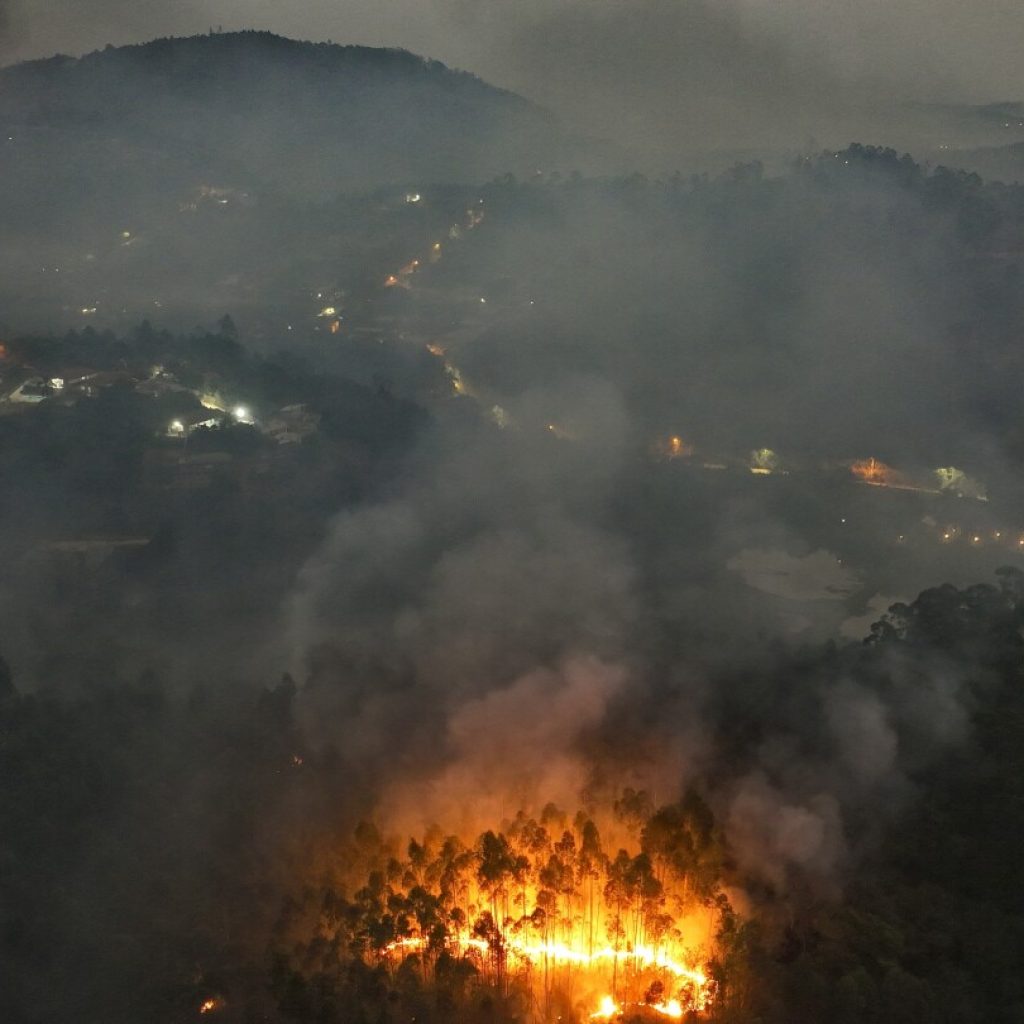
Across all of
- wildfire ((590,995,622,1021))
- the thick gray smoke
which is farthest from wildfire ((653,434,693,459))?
wildfire ((590,995,622,1021))

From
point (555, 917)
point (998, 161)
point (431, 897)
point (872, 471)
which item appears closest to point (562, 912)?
point (555, 917)

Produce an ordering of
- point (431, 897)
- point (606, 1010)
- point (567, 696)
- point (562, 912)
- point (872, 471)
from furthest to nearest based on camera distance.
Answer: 1. point (872, 471)
2. point (567, 696)
3. point (562, 912)
4. point (431, 897)
5. point (606, 1010)

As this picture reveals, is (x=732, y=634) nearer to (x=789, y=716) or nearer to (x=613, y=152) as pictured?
(x=789, y=716)

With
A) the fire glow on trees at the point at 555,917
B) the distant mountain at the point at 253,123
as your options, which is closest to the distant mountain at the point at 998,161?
the distant mountain at the point at 253,123

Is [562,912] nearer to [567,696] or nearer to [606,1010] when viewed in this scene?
[606,1010]

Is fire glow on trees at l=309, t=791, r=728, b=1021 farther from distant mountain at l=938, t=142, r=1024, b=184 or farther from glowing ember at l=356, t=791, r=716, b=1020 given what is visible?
distant mountain at l=938, t=142, r=1024, b=184

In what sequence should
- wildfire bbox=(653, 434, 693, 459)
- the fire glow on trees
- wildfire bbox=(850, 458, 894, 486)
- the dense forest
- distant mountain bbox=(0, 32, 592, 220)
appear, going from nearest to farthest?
the dense forest < the fire glow on trees < wildfire bbox=(850, 458, 894, 486) < wildfire bbox=(653, 434, 693, 459) < distant mountain bbox=(0, 32, 592, 220)
